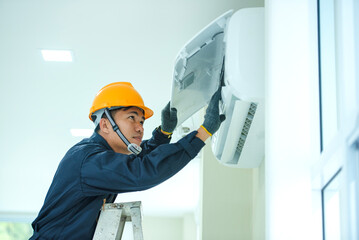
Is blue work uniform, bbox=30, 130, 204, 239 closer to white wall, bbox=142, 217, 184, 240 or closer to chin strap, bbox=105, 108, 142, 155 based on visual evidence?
chin strap, bbox=105, 108, 142, 155

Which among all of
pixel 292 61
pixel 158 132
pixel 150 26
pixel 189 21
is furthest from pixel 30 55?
pixel 292 61

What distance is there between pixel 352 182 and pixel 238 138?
4.12 feet

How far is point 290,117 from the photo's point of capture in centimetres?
167

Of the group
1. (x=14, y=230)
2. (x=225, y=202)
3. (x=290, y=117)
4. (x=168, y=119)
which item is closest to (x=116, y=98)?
(x=168, y=119)

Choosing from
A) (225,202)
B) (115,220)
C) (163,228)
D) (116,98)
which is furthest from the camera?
(163,228)

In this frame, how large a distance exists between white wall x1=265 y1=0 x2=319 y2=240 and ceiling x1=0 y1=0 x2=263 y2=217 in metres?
1.55

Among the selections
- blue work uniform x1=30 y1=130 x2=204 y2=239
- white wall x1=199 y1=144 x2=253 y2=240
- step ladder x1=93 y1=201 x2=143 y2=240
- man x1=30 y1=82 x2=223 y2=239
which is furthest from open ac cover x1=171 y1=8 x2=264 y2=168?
white wall x1=199 y1=144 x2=253 y2=240

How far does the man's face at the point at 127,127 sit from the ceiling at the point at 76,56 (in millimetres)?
1202

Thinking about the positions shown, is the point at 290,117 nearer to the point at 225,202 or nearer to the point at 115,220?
the point at 115,220

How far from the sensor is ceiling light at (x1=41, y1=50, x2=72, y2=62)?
3.90 m

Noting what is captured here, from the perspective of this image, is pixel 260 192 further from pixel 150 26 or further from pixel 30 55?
pixel 30 55

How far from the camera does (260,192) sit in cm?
292

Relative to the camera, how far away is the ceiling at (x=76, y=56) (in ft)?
11.2

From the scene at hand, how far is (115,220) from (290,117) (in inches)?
32.8
